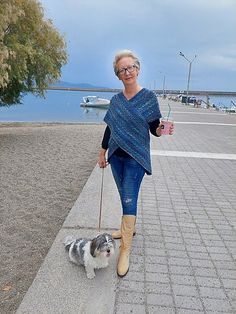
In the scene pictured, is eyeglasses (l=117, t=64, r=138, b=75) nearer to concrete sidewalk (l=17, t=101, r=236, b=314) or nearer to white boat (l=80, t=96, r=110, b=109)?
concrete sidewalk (l=17, t=101, r=236, b=314)

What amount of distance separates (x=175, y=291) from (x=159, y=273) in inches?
12.4

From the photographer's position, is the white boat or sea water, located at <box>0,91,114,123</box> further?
the white boat

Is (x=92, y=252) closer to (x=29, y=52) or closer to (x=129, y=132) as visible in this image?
(x=129, y=132)

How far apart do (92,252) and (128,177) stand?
0.79 metres

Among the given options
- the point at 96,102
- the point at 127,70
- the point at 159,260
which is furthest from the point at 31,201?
the point at 96,102

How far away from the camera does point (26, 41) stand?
14.8 meters

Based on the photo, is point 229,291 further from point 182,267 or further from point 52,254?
point 52,254

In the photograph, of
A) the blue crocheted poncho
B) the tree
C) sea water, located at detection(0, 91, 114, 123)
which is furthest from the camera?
sea water, located at detection(0, 91, 114, 123)

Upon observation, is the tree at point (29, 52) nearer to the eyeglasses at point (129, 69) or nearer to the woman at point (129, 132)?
the woman at point (129, 132)

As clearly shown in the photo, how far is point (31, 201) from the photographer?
6.08 metres

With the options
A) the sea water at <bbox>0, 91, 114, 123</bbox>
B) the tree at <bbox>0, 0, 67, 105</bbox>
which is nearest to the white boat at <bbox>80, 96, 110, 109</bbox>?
the sea water at <bbox>0, 91, 114, 123</bbox>

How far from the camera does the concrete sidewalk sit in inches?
125

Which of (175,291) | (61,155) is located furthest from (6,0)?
(175,291)

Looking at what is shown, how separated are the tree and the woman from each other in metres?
9.16
